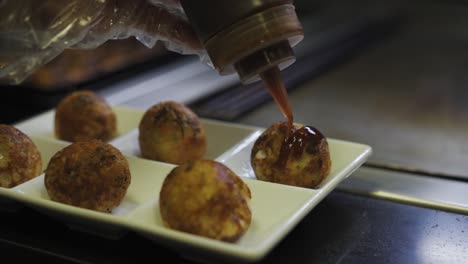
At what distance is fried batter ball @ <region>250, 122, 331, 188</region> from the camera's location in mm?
1024

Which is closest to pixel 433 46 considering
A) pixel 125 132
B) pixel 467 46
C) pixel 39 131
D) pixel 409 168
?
pixel 467 46

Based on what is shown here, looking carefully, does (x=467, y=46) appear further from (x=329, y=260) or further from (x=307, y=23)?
(x=329, y=260)

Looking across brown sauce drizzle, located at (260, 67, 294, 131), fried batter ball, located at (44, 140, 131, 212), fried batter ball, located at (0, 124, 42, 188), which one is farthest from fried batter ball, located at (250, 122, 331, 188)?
fried batter ball, located at (0, 124, 42, 188)

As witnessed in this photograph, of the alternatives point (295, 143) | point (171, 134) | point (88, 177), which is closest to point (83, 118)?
point (171, 134)

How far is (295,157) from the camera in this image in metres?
1.02

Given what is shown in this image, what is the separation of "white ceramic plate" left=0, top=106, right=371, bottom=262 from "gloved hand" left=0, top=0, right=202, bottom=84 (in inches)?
6.9

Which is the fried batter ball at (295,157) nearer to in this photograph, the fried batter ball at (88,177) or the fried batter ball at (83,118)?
the fried batter ball at (88,177)

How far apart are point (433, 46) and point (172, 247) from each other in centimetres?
169

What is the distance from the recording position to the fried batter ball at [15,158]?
3.39 feet

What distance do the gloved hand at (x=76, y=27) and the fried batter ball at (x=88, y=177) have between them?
0.75 ft

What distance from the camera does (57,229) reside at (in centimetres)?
99

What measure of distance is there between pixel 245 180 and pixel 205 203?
18 cm

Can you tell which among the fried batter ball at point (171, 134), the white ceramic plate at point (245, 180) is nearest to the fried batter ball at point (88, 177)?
the white ceramic plate at point (245, 180)

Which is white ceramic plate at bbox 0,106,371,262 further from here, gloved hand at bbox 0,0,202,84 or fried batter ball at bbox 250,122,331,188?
gloved hand at bbox 0,0,202,84
